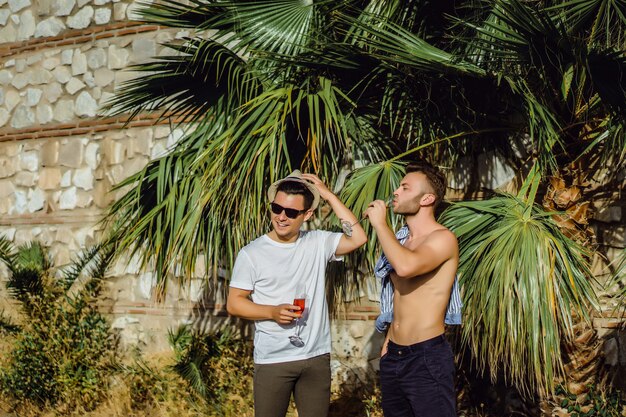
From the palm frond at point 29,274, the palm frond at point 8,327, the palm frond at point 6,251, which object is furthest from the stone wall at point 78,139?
the palm frond at point 8,327

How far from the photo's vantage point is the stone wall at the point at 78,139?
940cm

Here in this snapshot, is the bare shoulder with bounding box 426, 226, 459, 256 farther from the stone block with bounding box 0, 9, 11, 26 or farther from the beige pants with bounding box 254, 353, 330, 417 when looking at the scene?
the stone block with bounding box 0, 9, 11, 26

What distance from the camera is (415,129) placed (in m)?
7.02

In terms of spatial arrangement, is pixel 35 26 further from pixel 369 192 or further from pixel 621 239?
pixel 621 239

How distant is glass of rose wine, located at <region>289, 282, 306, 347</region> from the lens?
4461 millimetres

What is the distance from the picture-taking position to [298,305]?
14.6 ft

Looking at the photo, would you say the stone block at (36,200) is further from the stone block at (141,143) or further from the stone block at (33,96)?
the stone block at (141,143)

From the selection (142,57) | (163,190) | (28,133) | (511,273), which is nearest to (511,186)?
(511,273)

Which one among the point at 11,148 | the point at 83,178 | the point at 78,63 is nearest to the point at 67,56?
the point at 78,63

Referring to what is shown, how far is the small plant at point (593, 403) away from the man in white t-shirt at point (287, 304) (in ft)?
7.50

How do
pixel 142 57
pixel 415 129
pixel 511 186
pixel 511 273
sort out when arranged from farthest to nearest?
pixel 142 57 < pixel 511 186 < pixel 415 129 < pixel 511 273

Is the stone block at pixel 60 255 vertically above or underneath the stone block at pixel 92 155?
underneath

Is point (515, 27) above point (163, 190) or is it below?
above

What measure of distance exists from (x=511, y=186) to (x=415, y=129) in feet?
3.43
